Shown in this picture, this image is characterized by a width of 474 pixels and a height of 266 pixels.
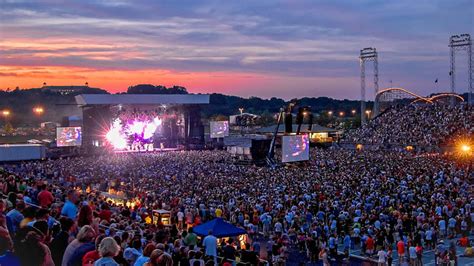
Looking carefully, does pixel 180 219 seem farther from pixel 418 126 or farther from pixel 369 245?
pixel 418 126

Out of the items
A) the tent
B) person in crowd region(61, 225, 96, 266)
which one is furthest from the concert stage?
person in crowd region(61, 225, 96, 266)

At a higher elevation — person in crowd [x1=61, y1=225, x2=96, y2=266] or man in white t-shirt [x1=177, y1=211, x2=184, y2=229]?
person in crowd [x1=61, y1=225, x2=96, y2=266]

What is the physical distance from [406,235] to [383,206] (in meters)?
2.82

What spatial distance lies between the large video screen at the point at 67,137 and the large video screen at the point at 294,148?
72.0 feet

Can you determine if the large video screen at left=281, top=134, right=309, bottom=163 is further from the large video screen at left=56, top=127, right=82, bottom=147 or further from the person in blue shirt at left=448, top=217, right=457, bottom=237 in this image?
the large video screen at left=56, top=127, right=82, bottom=147

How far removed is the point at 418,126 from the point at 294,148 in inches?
767

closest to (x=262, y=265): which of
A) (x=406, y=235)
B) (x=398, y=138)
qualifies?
(x=406, y=235)

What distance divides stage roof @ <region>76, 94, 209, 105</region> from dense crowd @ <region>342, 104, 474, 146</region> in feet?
51.0

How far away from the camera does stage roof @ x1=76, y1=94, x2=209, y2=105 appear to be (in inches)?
2119

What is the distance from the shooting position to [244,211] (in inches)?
699

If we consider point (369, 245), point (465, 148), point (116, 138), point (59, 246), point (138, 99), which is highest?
point (138, 99)

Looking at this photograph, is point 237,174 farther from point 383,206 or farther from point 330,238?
point 330,238

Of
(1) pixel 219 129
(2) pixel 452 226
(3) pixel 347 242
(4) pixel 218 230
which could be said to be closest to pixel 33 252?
(4) pixel 218 230

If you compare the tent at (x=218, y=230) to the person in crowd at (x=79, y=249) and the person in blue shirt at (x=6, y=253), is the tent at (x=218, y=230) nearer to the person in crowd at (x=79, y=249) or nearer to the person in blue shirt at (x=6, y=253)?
the person in crowd at (x=79, y=249)
